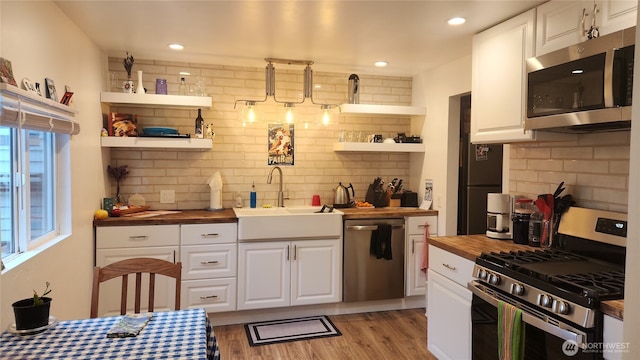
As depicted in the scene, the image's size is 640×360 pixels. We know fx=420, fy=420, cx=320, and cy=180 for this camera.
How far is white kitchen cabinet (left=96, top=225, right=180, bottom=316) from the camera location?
3254mm

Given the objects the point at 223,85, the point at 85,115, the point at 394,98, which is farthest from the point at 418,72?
the point at 85,115

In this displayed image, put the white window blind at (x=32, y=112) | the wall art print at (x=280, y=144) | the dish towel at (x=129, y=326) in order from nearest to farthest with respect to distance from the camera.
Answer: the dish towel at (x=129, y=326) < the white window blind at (x=32, y=112) < the wall art print at (x=280, y=144)

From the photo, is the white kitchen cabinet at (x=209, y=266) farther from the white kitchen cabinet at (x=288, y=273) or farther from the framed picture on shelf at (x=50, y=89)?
the framed picture on shelf at (x=50, y=89)

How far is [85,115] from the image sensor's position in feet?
9.82

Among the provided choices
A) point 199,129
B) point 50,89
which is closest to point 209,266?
point 199,129

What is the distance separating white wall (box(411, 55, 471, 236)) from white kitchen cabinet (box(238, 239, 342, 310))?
1.03m

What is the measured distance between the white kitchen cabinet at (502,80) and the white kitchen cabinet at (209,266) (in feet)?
6.87

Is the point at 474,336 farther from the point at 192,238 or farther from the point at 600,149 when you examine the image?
the point at 192,238

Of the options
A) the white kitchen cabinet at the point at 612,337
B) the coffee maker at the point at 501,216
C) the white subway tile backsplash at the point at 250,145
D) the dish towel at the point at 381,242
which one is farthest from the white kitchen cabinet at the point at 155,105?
the white kitchen cabinet at the point at 612,337

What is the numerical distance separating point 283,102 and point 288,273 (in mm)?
1627

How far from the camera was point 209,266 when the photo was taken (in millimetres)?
3449

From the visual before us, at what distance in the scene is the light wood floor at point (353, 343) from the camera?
9.86ft

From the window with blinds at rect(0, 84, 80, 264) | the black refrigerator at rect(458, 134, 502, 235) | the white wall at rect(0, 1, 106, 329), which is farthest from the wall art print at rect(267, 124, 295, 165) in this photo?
the window with blinds at rect(0, 84, 80, 264)

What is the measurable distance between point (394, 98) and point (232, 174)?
1.84 meters
